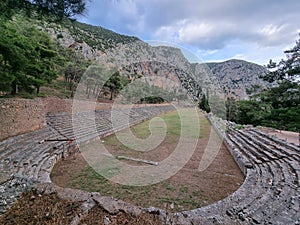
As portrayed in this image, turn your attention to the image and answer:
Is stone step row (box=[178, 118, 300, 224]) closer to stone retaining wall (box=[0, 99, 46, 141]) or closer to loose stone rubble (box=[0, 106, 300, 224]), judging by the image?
loose stone rubble (box=[0, 106, 300, 224])

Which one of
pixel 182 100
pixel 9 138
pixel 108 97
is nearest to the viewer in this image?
pixel 9 138

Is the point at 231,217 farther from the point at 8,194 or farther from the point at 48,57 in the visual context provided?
the point at 48,57

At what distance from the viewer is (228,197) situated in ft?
12.6

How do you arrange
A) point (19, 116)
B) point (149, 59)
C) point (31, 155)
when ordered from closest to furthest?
point (31, 155) < point (19, 116) < point (149, 59)

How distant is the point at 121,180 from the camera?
16.0ft

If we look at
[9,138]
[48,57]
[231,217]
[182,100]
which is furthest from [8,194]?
[182,100]

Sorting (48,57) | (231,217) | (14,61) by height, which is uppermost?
(48,57)

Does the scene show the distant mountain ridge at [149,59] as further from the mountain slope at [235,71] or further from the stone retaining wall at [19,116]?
the stone retaining wall at [19,116]

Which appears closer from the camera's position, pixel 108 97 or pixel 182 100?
pixel 108 97

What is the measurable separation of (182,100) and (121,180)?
49735 mm

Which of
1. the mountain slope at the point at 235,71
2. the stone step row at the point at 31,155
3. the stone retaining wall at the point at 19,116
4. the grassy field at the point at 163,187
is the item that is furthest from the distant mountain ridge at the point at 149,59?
the grassy field at the point at 163,187

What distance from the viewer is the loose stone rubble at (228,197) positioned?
2.62 meters

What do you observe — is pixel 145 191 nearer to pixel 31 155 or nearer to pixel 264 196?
pixel 264 196

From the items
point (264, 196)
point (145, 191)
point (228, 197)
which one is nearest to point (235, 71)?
point (264, 196)
